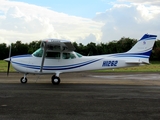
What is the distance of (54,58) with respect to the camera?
15.7 m

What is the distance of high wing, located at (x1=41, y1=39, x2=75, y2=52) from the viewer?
13891 mm

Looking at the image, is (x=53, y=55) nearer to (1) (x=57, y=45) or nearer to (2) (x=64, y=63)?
(2) (x=64, y=63)

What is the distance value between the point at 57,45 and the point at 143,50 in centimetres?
529

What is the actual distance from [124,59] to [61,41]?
4471 mm

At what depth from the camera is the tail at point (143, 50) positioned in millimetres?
15945

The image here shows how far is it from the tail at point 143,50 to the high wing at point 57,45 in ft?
12.9

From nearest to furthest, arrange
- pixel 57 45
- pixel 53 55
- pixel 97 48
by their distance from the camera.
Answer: pixel 57 45
pixel 53 55
pixel 97 48

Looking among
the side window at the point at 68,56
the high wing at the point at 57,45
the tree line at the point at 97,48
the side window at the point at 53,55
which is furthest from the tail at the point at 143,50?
the tree line at the point at 97,48

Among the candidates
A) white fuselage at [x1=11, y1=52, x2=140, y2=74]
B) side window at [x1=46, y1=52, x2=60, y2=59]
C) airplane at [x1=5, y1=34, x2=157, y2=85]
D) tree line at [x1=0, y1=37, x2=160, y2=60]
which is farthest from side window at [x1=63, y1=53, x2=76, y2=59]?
tree line at [x1=0, y1=37, x2=160, y2=60]

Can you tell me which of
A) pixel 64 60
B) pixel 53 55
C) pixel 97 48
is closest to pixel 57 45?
pixel 53 55

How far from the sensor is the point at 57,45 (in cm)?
1494

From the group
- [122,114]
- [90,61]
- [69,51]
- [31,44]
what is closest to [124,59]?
[90,61]

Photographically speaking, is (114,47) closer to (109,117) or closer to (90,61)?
(90,61)

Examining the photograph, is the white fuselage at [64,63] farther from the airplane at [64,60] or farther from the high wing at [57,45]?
the high wing at [57,45]
